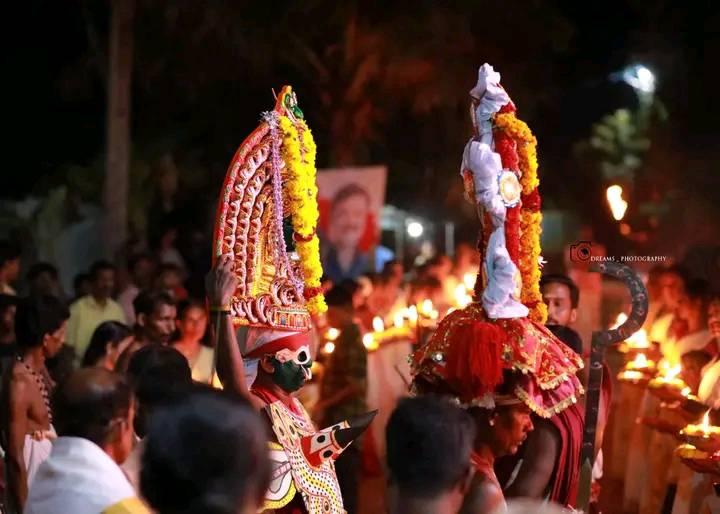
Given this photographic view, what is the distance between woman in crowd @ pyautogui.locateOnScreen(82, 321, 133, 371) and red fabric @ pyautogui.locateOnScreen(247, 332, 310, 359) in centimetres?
221

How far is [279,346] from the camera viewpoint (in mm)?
6324

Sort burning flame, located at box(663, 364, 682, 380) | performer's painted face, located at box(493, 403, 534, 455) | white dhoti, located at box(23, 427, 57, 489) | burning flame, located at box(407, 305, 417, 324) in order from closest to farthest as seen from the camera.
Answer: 1. performer's painted face, located at box(493, 403, 534, 455)
2. white dhoti, located at box(23, 427, 57, 489)
3. burning flame, located at box(663, 364, 682, 380)
4. burning flame, located at box(407, 305, 417, 324)

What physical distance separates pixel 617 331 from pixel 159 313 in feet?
14.0

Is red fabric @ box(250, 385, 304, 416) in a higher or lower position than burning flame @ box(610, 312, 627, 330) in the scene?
lower

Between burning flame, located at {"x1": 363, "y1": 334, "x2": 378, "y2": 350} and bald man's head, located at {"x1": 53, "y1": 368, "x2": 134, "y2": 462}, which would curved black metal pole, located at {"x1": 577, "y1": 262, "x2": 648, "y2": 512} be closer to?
bald man's head, located at {"x1": 53, "y1": 368, "x2": 134, "y2": 462}

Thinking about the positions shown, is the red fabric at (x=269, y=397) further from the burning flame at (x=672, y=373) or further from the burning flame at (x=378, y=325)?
the burning flame at (x=378, y=325)

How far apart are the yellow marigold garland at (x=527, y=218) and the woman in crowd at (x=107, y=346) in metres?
2.87

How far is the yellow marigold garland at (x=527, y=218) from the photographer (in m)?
6.34

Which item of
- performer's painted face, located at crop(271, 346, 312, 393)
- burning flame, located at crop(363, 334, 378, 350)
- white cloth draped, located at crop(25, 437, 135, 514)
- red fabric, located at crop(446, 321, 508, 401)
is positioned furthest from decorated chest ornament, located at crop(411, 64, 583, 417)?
burning flame, located at crop(363, 334, 378, 350)

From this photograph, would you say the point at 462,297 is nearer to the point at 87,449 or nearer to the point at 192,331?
the point at 192,331

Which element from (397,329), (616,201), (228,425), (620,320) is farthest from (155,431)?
(397,329)

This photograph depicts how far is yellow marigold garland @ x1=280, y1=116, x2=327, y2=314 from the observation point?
21.1 feet

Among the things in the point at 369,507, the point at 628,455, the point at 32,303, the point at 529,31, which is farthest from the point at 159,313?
the point at 529,31

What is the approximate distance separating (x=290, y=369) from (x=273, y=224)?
0.67m
